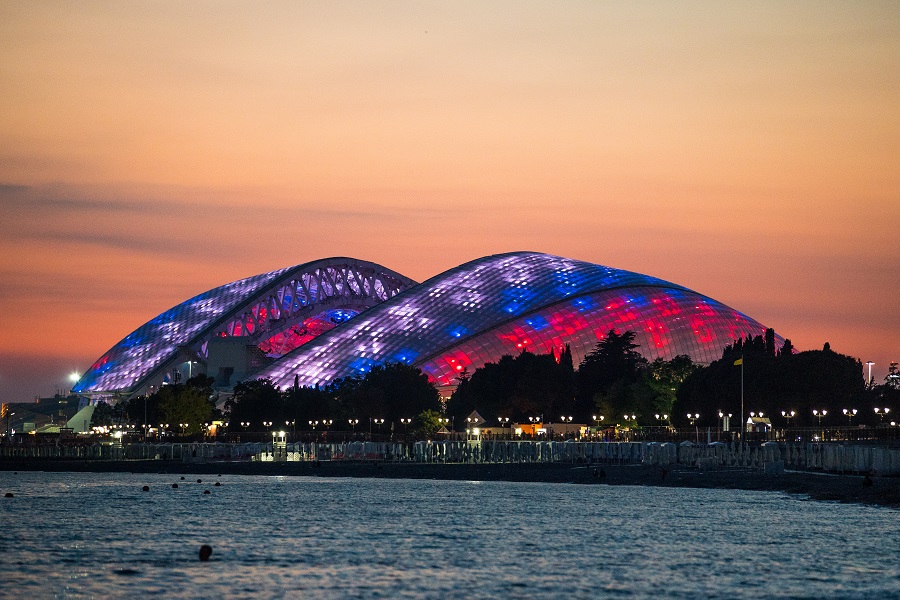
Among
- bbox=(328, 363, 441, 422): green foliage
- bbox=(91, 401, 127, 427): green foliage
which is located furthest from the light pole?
bbox=(91, 401, 127, 427): green foliage

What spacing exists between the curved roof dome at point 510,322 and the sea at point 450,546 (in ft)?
310

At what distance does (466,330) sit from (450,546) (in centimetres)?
12453

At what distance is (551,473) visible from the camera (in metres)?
91.9

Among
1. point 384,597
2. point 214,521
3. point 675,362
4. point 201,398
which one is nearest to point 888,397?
point 675,362

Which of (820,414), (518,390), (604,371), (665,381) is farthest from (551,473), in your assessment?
(604,371)

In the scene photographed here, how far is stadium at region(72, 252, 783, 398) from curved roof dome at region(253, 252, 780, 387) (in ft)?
0.56

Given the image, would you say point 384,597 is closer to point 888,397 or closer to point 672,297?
point 888,397

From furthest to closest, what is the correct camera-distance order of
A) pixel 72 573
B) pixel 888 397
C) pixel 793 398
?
1. pixel 888 397
2. pixel 793 398
3. pixel 72 573

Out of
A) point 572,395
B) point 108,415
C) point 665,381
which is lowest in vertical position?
point 108,415

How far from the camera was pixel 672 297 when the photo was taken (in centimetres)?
18738

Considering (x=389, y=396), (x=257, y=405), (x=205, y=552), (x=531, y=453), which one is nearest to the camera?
(x=205, y=552)

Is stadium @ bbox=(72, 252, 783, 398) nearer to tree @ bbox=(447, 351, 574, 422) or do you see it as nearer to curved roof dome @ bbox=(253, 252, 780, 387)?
curved roof dome @ bbox=(253, 252, 780, 387)

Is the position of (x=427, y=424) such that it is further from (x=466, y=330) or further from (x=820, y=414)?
(x=820, y=414)

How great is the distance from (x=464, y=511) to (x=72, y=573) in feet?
82.2
